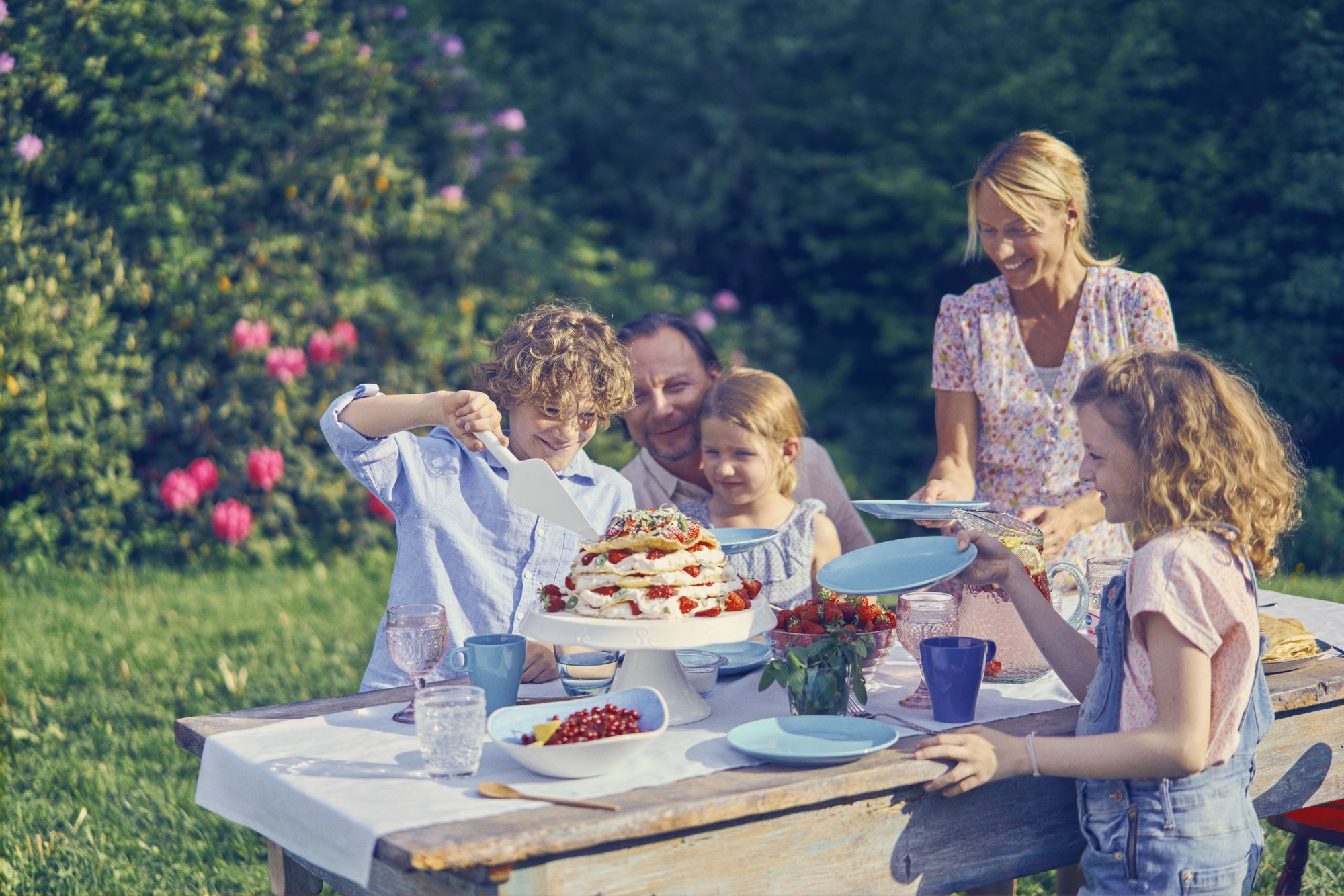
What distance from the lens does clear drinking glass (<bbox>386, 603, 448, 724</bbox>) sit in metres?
2.42

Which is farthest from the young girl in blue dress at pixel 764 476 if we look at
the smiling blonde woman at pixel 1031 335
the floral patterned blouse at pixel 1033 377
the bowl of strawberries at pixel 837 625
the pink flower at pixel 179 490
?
the pink flower at pixel 179 490

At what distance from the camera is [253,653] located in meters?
5.81

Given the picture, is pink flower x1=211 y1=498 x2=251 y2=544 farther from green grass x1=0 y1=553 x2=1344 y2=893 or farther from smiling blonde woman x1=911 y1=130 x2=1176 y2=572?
smiling blonde woman x1=911 y1=130 x2=1176 y2=572

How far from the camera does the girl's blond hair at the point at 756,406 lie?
3607 millimetres

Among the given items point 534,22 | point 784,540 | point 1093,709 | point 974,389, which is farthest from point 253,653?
point 534,22

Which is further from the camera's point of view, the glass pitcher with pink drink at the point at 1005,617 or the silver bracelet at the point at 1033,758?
the glass pitcher with pink drink at the point at 1005,617

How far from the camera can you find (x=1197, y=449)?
240 cm

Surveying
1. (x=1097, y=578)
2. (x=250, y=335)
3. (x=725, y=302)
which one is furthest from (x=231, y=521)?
(x=1097, y=578)

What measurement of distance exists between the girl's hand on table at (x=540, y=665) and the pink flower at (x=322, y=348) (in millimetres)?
4573

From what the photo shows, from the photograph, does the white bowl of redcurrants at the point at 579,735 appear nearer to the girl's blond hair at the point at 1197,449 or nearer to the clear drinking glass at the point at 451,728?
the clear drinking glass at the point at 451,728

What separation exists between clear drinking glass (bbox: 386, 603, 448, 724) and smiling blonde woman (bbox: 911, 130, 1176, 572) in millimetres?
1716

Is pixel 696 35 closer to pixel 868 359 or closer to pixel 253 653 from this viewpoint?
pixel 868 359

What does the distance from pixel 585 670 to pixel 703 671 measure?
0.25 metres

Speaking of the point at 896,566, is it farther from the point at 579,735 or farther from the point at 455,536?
the point at 455,536
